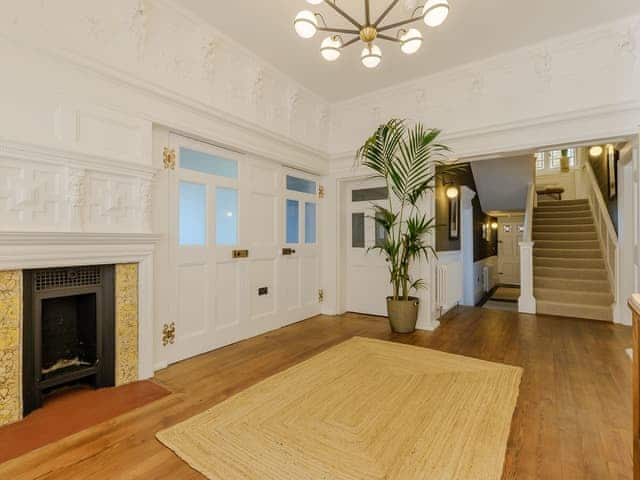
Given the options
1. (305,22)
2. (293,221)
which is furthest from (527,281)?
(305,22)

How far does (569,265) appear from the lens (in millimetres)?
5750

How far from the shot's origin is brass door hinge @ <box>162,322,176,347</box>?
288 cm

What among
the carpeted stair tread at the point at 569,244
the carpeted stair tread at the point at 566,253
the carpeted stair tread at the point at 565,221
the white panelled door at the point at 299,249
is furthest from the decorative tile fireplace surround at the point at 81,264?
the carpeted stair tread at the point at 565,221

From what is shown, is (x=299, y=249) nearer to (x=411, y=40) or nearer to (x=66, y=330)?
(x=66, y=330)

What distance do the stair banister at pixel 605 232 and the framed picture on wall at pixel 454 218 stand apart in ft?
7.01

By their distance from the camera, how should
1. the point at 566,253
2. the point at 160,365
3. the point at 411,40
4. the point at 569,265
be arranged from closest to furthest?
1. the point at 411,40
2. the point at 160,365
3. the point at 569,265
4. the point at 566,253

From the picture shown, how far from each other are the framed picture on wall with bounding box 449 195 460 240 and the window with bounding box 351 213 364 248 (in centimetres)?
172

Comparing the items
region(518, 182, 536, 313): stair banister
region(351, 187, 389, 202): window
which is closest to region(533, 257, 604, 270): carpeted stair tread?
region(518, 182, 536, 313): stair banister

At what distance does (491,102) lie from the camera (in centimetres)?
370

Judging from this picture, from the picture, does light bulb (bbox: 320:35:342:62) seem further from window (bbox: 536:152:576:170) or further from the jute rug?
window (bbox: 536:152:576:170)

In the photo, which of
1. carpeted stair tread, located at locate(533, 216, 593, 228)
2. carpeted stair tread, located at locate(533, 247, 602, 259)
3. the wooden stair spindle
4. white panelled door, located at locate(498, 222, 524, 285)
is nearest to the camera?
the wooden stair spindle

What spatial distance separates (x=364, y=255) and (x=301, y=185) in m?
1.38

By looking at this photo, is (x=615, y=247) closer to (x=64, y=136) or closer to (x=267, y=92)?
(x=267, y=92)

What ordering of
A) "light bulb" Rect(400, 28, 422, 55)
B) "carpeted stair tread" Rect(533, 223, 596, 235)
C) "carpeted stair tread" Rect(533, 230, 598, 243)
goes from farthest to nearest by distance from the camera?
1. "carpeted stair tread" Rect(533, 223, 596, 235)
2. "carpeted stair tread" Rect(533, 230, 598, 243)
3. "light bulb" Rect(400, 28, 422, 55)
